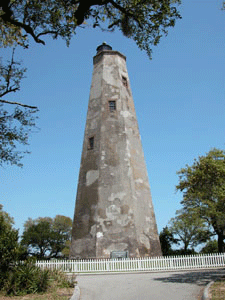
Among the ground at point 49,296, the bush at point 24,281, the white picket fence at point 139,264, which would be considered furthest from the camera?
the white picket fence at point 139,264

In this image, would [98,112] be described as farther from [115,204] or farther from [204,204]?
[204,204]

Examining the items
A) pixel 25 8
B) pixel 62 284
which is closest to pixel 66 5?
pixel 25 8

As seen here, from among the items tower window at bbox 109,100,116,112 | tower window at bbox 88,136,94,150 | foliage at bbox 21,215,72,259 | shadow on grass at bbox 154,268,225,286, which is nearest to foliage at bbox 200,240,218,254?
foliage at bbox 21,215,72,259

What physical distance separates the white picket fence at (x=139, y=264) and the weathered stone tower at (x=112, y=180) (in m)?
0.91

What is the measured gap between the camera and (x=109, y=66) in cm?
2702

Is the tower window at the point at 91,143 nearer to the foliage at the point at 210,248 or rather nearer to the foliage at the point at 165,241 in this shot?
the foliage at the point at 165,241

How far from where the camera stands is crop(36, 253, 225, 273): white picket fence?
63.3 ft

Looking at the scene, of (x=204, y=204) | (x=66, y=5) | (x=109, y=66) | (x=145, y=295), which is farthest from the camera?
(x=204, y=204)

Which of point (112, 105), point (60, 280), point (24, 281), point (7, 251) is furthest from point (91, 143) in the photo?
point (24, 281)

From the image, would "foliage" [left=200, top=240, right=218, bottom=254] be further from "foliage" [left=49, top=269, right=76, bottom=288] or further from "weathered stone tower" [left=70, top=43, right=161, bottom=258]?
"foliage" [left=49, top=269, right=76, bottom=288]

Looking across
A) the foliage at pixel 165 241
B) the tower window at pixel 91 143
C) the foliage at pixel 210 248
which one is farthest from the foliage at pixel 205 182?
the foliage at pixel 210 248

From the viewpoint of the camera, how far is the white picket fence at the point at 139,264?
63.3 ft

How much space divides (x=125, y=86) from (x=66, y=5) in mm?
16940

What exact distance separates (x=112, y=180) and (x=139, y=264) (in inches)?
246
